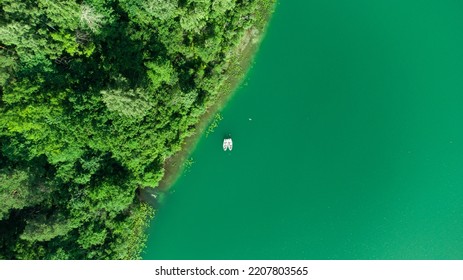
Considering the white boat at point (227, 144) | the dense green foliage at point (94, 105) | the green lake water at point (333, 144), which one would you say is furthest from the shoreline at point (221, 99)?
the white boat at point (227, 144)

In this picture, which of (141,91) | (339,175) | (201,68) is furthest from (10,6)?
(339,175)

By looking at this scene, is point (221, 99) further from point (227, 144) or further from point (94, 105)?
point (94, 105)

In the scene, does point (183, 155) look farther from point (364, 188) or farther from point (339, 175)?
point (364, 188)

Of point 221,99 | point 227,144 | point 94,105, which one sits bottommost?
point 227,144

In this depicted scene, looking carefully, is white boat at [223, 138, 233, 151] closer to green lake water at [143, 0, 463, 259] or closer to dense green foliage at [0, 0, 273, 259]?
green lake water at [143, 0, 463, 259]

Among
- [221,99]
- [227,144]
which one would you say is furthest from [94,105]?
[227,144]

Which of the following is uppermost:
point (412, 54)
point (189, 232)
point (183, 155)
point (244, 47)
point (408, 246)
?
point (412, 54)
